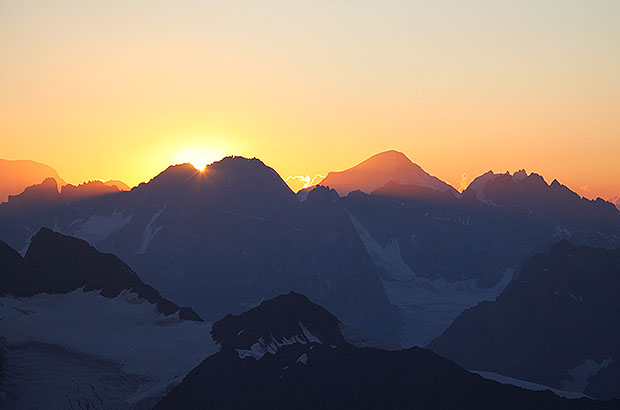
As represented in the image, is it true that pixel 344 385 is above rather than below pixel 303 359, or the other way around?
below

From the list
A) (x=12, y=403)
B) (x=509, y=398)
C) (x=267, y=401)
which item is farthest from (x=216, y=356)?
(x=509, y=398)

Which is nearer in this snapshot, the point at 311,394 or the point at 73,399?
the point at 311,394

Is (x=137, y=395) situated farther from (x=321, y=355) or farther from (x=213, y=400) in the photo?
(x=321, y=355)

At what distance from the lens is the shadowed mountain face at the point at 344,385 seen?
172250 millimetres

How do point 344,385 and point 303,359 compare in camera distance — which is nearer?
point 344,385

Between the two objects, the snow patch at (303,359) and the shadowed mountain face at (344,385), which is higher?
the snow patch at (303,359)

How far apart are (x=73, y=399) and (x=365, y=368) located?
5669cm

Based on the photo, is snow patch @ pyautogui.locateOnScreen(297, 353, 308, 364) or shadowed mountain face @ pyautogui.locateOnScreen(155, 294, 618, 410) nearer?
shadowed mountain face @ pyautogui.locateOnScreen(155, 294, 618, 410)

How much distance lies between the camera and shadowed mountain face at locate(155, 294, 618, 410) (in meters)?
172

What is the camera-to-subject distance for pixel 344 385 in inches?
6978

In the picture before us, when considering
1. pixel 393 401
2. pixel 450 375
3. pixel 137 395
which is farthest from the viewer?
pixel 137 395

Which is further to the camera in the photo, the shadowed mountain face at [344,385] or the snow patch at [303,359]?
the snow patch at [303,359]

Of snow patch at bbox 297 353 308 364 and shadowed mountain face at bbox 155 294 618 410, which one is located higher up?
snow patch at bbox 297 353 308 364

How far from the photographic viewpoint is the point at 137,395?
196m
